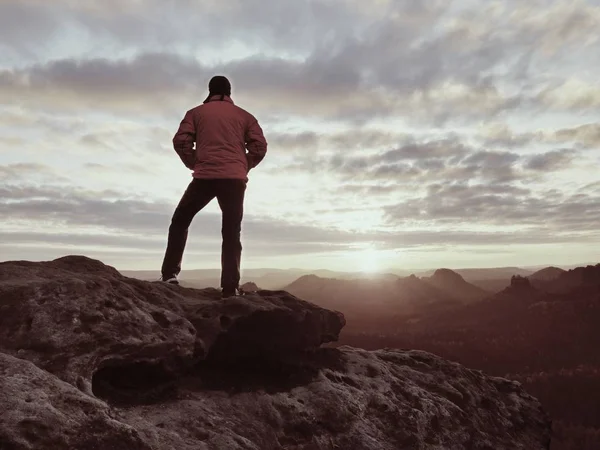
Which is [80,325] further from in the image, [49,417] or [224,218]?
[224,218]

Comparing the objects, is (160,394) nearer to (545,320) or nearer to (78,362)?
(78,362)

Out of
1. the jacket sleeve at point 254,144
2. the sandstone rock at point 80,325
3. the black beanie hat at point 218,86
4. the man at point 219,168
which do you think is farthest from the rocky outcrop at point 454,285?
the sandstone rock at point 80,325

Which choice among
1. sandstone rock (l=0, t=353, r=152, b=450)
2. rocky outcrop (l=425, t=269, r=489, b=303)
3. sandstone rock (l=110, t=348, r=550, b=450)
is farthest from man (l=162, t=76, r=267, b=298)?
rocky outcrop (l=425, t=269, r=489, b=303)

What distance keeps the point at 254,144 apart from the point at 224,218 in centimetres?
172

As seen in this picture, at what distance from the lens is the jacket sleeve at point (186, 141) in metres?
9.27

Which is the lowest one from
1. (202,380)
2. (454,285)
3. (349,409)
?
(349,409)

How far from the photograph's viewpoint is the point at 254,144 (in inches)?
378

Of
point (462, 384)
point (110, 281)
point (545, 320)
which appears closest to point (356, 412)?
point (462, 384)

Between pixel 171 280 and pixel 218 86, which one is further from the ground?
pixel 218 86

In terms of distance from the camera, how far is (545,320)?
67.0 meters

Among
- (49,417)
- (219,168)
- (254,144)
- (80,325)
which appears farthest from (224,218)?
(49,417)

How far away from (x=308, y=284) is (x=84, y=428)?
6836 inches

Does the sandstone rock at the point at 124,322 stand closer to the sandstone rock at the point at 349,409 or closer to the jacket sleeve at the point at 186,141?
the sandstone rock at the point at 349,409

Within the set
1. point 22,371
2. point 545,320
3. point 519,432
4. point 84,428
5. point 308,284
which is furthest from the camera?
point 308,284
